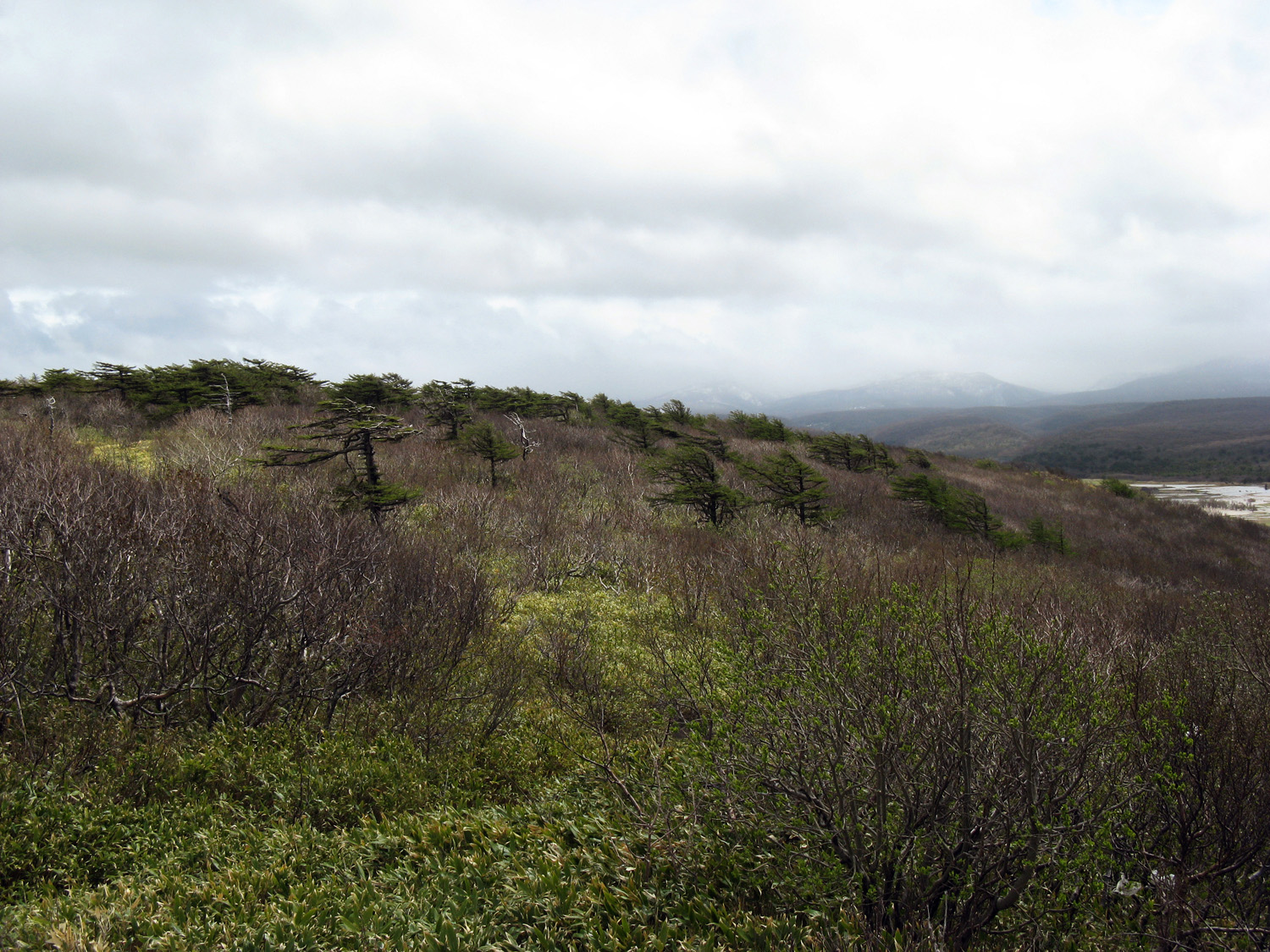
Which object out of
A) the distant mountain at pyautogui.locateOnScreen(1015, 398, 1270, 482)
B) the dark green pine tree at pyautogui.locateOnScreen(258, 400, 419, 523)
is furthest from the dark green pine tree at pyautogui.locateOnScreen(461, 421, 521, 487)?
the distant mountain at pyautogui.locateOnScreen(1015, 398, 1270, 482)

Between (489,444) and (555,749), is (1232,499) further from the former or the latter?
(555,749)

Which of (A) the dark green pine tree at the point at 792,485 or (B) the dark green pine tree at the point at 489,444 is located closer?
(B) the dark green pine tree at the point at 489,444

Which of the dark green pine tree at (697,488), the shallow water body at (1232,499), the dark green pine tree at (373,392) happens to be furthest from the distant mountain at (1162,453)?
the dark green pine tree at (373,392)

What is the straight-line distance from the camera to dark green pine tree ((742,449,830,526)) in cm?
1741

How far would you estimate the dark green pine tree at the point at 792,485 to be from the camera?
1741 cm

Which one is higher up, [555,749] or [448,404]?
[448,404]

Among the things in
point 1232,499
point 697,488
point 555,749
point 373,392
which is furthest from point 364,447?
point 1232,499

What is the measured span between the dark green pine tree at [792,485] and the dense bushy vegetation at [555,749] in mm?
5169

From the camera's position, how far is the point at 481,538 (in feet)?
42.3

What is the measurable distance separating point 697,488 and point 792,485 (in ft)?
10.6

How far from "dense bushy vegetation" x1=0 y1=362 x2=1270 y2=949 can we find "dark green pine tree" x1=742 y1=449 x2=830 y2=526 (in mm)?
5169

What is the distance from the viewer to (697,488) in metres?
→ 17.4

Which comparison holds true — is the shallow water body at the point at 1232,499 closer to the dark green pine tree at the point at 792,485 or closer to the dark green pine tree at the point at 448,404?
the dark green pine tree at the point at 792,485

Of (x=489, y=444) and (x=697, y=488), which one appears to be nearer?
(x=489, y=444)
